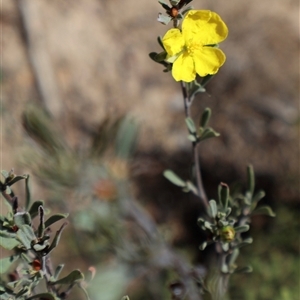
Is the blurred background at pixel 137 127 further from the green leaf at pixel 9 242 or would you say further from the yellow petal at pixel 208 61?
the yellow petal at pixel 208 61

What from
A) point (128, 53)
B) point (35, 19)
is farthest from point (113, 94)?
point (35, 19)

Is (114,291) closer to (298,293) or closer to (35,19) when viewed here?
(298,293)

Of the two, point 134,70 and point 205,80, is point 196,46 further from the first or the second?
point 134,70

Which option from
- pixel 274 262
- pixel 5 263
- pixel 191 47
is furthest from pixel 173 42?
pixel 274 262

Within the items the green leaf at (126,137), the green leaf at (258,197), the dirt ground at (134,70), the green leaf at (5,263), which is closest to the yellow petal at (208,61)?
the green leaf at (258,197)

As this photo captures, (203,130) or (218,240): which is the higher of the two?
(203,130)

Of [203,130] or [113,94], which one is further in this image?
[113,94]

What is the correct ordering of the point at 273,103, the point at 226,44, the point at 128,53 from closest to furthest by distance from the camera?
the point at 273,103 → the point at 226,44 → the point at 128,53
